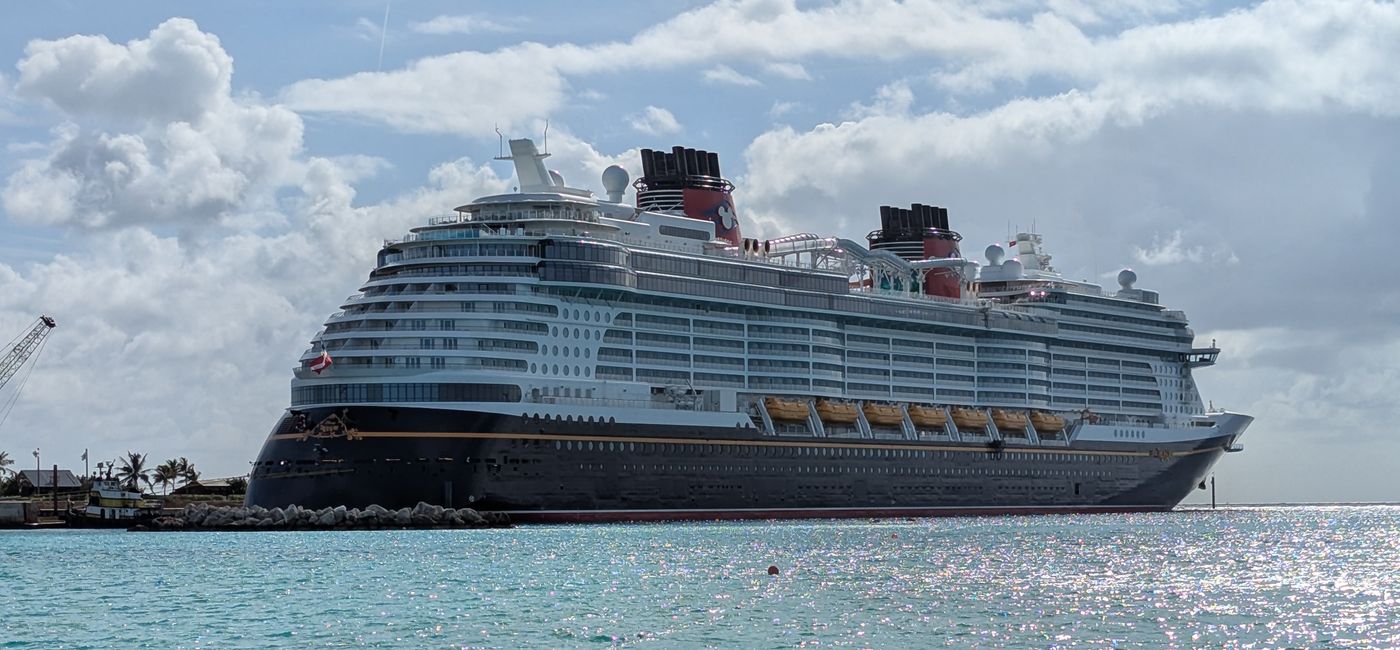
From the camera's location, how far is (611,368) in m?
Result: 91.4

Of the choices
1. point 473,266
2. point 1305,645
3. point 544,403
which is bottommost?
point 1305,645

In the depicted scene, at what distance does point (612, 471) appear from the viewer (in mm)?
86625

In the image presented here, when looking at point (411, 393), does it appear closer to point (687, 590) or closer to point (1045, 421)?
point (687, 590)

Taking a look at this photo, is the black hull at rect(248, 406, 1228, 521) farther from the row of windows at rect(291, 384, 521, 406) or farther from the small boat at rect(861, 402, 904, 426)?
the small boat at rect(861, 402, 904, 426)

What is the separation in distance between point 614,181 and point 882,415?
19863 mm

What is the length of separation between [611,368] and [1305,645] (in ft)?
174

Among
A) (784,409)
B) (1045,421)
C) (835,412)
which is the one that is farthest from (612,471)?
(1045,421)

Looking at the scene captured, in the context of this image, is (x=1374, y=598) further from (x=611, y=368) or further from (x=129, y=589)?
(x=611, y=368)

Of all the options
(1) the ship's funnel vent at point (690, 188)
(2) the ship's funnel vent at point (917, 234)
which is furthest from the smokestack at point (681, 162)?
(2) the ship's funnel vent at point (917, 234)

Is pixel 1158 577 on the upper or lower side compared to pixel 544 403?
lower

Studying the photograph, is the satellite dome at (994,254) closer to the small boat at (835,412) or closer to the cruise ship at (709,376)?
the cruise ship at (709,376)

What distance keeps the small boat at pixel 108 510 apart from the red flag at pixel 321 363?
17.5 metres

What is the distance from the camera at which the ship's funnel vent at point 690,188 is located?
345 ft

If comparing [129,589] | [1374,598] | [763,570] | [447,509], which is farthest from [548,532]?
[1374,598]
